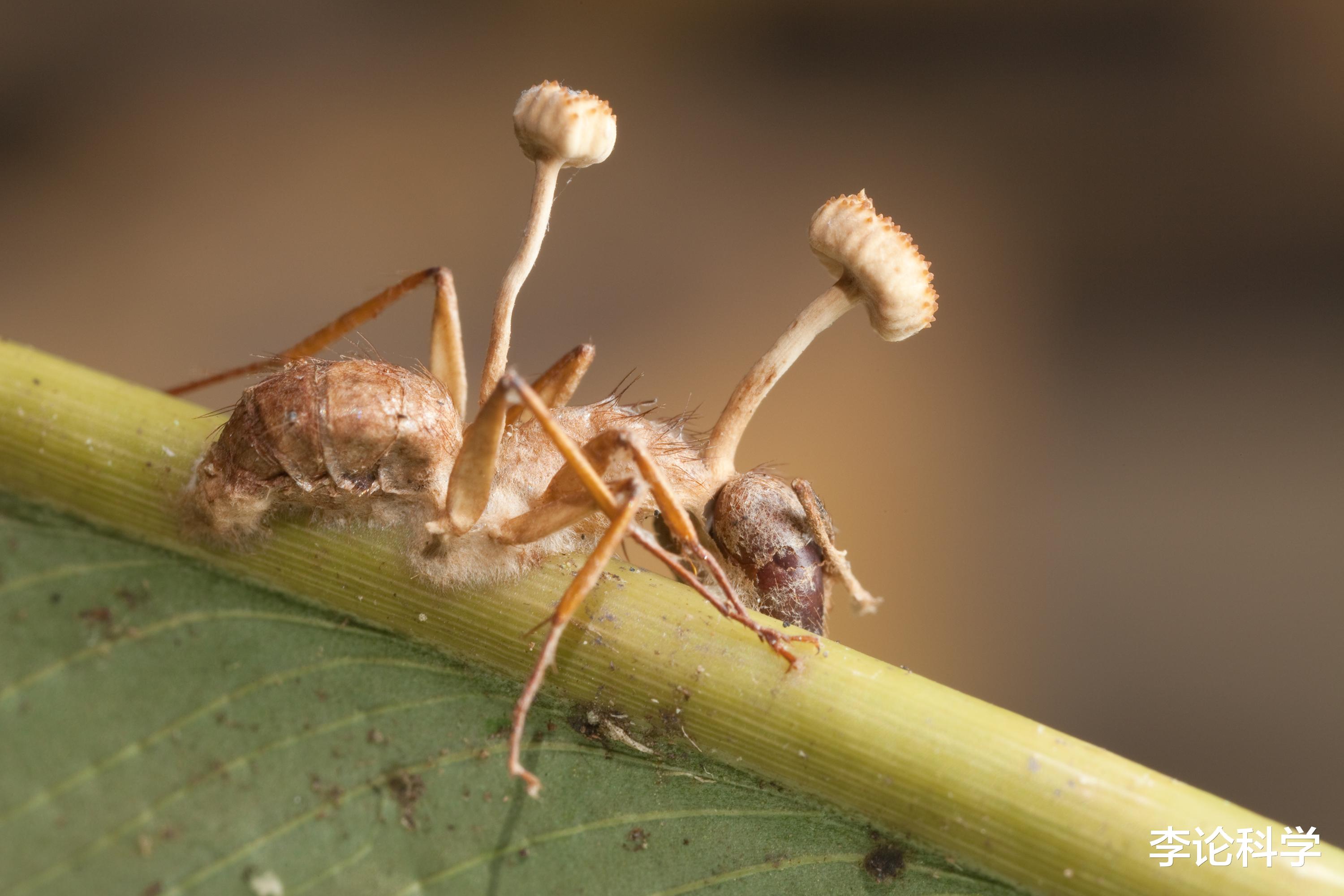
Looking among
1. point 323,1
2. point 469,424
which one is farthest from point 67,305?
point 469,424

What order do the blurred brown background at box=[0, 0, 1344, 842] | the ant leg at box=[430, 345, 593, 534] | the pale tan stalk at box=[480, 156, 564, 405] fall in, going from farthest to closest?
the blurred brown background at box=[0, 0, 1344, 842] < the pale tan stalk at box=[480, 156, 564, 405] < the ant leg at box=[430, 345, 593, 534]

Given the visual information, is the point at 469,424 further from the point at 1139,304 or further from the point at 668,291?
the point at 1139,304

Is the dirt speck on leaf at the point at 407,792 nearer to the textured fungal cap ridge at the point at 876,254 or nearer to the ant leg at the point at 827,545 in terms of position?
the ant leg at the point at 827,545

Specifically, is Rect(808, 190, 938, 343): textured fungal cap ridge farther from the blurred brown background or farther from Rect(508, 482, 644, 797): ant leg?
the blurred brown background

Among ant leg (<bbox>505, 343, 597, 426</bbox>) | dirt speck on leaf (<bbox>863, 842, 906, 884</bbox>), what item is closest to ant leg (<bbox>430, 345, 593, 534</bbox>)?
ant leg (<bbox>505, 343, 597, 426</bbox>)

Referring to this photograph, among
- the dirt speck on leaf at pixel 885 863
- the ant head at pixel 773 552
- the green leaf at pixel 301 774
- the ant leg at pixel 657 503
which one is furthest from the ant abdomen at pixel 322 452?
the dirt speck on leaf at pixel 885 863

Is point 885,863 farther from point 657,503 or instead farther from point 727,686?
point 657,503
